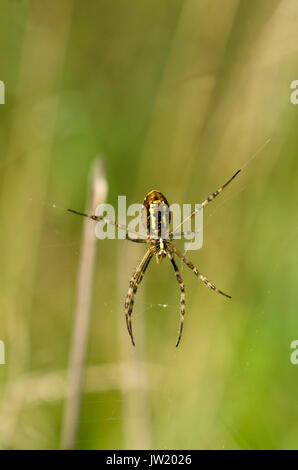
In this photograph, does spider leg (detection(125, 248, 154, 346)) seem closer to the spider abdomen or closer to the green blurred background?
the green blurred background

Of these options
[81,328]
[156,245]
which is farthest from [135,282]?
[81,328]

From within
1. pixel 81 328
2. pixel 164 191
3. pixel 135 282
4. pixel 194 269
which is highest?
pixel 164 191

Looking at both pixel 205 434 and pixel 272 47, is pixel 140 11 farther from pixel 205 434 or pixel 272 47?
A: pixel 205 434

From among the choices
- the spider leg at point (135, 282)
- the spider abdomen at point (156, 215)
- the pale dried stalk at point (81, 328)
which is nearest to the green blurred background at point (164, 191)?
the spider leg at point (135, 282)

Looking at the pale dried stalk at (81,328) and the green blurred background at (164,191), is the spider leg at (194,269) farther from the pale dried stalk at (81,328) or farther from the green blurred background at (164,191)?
the pale dried stalk at (81,328)

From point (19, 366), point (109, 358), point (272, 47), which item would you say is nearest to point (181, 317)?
point (109, 358)

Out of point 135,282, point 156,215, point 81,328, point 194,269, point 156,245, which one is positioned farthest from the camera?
point 194,269

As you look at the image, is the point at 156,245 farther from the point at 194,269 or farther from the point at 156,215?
the point at 156,215

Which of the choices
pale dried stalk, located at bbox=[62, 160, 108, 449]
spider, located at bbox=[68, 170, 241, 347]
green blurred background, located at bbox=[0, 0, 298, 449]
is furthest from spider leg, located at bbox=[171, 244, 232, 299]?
pale dried stalk, located at bbox=[62, 160, 108, 449]
